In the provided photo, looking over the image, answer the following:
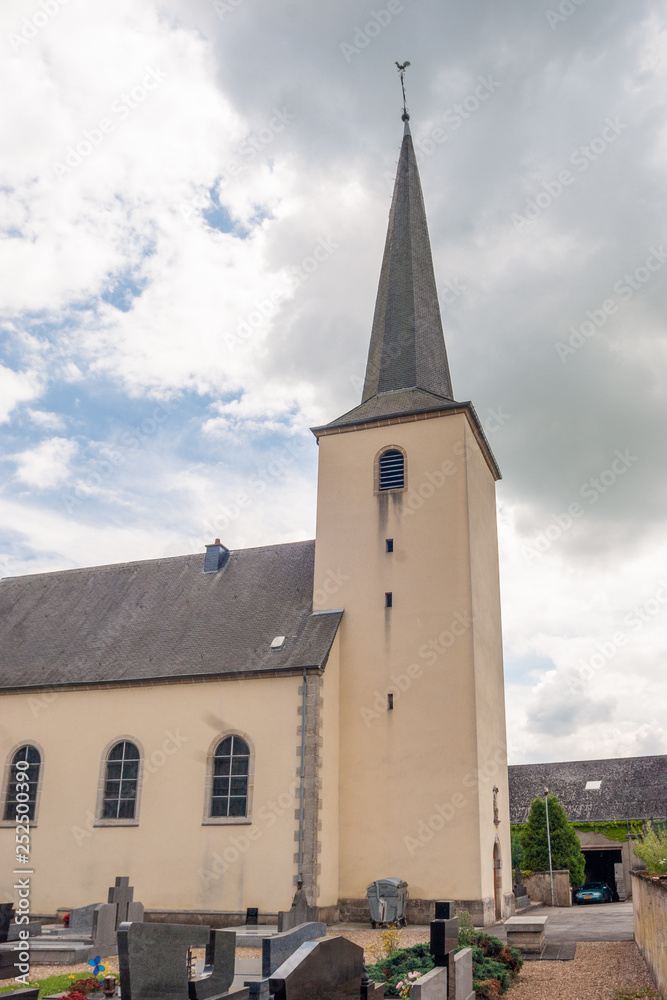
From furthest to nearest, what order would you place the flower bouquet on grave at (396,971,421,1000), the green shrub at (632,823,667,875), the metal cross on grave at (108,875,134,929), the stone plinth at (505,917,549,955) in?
the metal cross on grave at (108,875,134,929) → the stone plinth at (505,917,549,955) → the green shrub at (632,823,667,875) → the flower bouquet on grave at (396,971,421,1000)

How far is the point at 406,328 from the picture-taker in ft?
81.3

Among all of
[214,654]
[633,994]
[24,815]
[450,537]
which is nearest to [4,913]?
[24,815]

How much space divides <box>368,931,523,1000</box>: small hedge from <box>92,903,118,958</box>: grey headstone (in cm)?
636

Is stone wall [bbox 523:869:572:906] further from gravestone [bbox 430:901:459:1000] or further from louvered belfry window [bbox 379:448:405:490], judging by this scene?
gravestone [bbox 430:901:459:1000]

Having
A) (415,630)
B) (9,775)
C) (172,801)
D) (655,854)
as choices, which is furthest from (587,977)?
(9,775)

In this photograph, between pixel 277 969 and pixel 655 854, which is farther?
pixel 655 854

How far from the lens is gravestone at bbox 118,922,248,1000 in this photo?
8.37 meters

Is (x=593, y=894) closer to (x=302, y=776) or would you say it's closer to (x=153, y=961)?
(x=302, y=776)

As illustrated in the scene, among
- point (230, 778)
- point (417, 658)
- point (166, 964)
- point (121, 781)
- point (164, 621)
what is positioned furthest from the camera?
point (164, 621)

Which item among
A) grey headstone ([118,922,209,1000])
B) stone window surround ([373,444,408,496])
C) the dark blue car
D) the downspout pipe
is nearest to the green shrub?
grey headstone ([118,922,209,1000])

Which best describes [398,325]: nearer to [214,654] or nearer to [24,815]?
[214,654]

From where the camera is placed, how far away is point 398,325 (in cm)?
2489

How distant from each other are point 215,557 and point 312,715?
26.3 ft

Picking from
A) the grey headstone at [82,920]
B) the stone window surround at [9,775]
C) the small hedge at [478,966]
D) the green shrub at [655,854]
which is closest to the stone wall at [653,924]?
the green shrub at [655,854]
